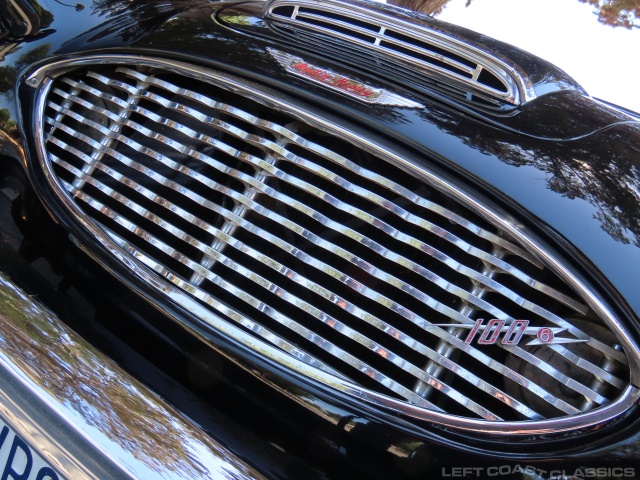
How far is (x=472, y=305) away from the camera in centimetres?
156

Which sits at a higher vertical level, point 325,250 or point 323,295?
point 325,250

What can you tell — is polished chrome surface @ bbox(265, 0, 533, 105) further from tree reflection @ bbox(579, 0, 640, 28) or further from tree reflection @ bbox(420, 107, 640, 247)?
tree reflection @ bbox(579, 0, 640, 28)

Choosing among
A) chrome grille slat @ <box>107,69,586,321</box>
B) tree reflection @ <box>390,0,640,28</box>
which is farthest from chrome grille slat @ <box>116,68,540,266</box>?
tree reflection @ <box>390,0,640,28</box>

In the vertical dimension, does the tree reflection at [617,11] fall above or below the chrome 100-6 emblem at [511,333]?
above

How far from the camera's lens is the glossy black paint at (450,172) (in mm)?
1473

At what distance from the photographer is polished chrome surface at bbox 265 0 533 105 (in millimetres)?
2154

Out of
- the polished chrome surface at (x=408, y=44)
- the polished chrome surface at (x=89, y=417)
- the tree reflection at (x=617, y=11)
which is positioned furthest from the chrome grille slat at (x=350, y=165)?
the tree reflection at (x=617, y=11)

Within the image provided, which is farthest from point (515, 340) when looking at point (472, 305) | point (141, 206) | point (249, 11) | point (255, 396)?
point (249, 11)

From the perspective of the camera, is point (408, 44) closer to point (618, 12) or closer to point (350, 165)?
point (350, 165)

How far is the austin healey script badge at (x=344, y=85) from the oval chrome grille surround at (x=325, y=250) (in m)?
0.13

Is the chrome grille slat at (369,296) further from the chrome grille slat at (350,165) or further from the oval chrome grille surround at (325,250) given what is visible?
the chrome grille slat at (350,165)

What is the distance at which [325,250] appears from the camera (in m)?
1.88

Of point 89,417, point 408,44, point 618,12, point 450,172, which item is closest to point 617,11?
point 618,12

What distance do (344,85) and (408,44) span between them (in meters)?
0.59
